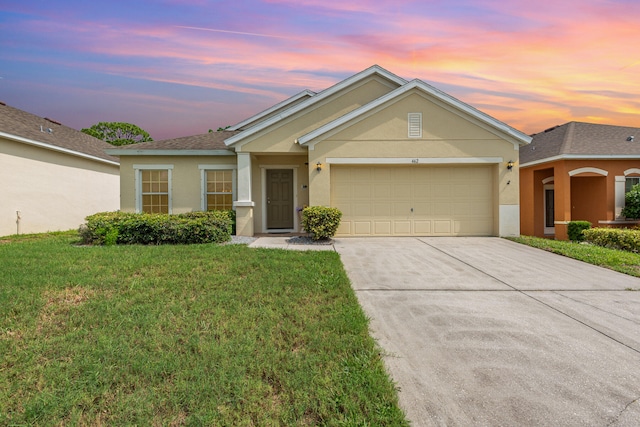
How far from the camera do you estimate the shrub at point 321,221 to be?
948cm

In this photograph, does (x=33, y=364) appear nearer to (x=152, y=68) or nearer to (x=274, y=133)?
(x=274, y=133)

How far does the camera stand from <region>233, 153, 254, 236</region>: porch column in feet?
34.8

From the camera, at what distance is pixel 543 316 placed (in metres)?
4.04

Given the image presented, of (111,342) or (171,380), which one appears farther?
(111,342)

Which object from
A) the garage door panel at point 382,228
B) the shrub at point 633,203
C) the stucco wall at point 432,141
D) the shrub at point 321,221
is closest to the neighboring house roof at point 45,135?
the shrub at point 321,221

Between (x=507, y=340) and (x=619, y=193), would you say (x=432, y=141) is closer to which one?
(x=507, y=340)

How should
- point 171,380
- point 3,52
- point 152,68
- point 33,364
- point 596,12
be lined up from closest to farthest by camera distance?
1. point 171,380
2. point 33,364
3. point 596,12
4. point 152,68
5. point 3,52

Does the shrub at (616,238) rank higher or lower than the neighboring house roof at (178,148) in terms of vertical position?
lower

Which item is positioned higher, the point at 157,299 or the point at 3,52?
the point at 3,52

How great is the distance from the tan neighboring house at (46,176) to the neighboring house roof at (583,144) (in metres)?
21.9

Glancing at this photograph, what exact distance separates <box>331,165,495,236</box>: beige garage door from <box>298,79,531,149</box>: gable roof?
1391mm

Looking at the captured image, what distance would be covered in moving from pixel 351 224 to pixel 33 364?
8.84 m

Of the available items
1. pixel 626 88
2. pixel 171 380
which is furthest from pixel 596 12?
pixel 171 380

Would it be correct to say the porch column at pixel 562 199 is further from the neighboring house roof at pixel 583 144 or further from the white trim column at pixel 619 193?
the white trim column at pixel 619 193
